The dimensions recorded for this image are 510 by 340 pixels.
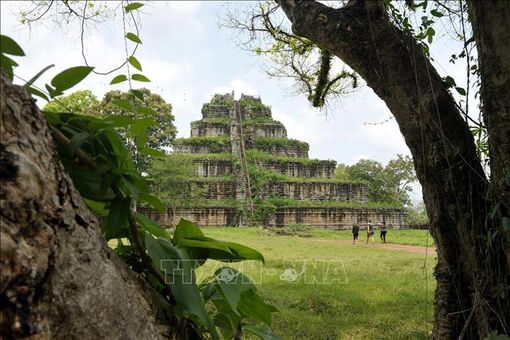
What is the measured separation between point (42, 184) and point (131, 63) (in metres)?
0.57

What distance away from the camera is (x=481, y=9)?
54.3 inches

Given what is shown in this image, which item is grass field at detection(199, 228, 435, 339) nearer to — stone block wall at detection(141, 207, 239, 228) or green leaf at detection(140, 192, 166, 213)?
green leaf at detection(140, 192, 166, 213)

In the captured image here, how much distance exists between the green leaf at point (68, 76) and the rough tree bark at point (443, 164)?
139 centimetres

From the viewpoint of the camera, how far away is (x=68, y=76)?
3.20 feet

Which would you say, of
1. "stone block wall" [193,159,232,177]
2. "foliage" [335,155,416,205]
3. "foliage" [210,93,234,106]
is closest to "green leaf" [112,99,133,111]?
"stone block wall" [193,159,232,177]

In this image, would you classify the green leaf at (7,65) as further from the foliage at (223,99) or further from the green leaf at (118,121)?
the foliage at (223,99)

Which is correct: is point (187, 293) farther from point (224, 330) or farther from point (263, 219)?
point (263, 219)

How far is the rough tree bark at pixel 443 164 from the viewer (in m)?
1.73

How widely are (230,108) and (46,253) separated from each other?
2935 centimetres

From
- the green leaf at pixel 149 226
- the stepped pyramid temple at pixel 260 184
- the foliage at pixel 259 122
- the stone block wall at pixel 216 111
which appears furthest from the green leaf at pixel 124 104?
the stone block wall at pixel 216 111

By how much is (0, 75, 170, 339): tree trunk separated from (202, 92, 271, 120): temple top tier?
93.4 ft

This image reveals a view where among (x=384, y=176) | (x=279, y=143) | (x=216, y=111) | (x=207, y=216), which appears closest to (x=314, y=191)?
(x=279, y=143)

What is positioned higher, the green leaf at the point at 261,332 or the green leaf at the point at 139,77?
the green leaf at the point at 139,77

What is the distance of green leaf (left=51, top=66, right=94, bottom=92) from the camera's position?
0.97 metres
